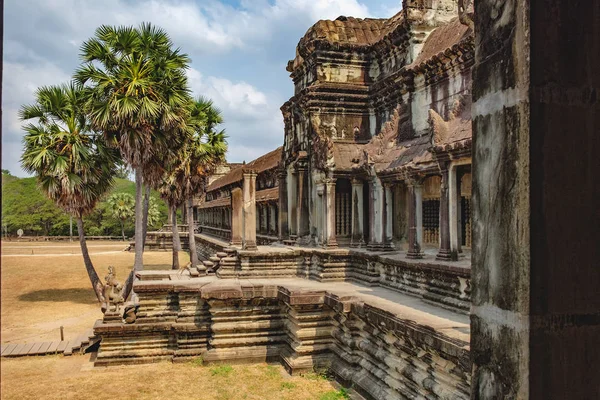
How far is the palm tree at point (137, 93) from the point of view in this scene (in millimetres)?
15336

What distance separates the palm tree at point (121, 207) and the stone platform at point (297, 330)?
4782 centimetres

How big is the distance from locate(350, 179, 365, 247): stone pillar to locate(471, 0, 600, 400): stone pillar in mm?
12451

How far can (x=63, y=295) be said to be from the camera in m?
19.9

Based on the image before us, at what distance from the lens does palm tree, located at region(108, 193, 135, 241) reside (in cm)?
5797

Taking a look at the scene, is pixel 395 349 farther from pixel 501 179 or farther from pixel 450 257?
pixel 501 179

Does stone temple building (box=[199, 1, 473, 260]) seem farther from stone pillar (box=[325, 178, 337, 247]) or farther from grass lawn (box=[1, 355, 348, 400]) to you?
grass lawn (box=[1, 355, 348, 400])

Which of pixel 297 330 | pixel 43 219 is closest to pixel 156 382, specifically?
pixel 297 330

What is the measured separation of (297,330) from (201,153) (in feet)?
47.4

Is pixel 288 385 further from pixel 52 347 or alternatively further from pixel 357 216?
pixel 357 216

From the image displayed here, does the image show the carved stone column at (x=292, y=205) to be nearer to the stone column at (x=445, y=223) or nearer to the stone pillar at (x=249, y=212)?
the stone pillar at (x=249, y=212)

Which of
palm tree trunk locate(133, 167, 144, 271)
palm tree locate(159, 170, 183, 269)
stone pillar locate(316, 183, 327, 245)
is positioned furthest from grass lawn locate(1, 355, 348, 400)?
palm tree locate(159, 170, 183, 269)

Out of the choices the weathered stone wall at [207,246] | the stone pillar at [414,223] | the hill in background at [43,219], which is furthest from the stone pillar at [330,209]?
the hill in background at [43,219]

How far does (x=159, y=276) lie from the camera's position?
1331 cm

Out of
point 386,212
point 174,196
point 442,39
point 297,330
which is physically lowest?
point 297,330
